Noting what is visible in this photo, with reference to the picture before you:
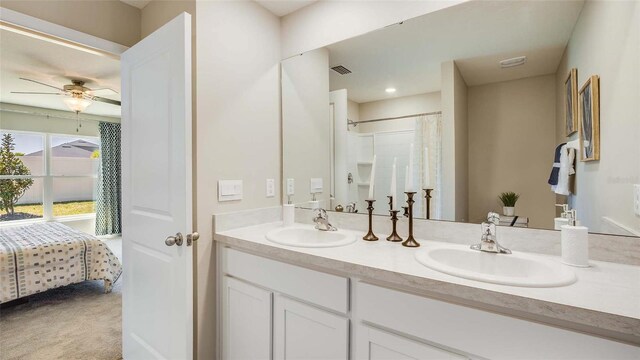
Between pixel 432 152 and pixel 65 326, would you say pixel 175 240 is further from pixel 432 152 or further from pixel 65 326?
pixel 65 326

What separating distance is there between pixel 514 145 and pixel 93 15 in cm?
239

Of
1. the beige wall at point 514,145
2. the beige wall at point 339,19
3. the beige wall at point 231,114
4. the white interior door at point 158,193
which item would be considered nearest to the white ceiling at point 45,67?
the white interior door at point 158,193

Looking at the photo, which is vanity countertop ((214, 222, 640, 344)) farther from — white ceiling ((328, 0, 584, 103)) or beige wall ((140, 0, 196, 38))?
beige wall ((140, 0, 196, 38))

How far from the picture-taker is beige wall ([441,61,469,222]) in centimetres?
144

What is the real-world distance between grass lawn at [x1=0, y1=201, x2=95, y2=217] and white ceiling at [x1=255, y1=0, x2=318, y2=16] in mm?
5732

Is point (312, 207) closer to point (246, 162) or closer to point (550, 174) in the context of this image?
point (246, 162)

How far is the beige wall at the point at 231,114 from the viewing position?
1.57 metres

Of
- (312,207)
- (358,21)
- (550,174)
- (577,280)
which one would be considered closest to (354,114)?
(358,21)

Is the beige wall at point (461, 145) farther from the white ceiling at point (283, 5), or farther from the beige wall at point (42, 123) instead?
the beige wall at point (42, 123)

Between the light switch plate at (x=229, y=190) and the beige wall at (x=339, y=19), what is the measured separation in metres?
0.97

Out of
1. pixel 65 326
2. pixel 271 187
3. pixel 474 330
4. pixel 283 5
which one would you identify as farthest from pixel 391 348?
pixel 65 326

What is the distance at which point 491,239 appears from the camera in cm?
121

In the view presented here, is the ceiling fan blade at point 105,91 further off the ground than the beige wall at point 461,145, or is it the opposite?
the ceiling fan blade at point 105,91

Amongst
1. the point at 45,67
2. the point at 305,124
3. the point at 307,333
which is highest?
the point at 45,67
